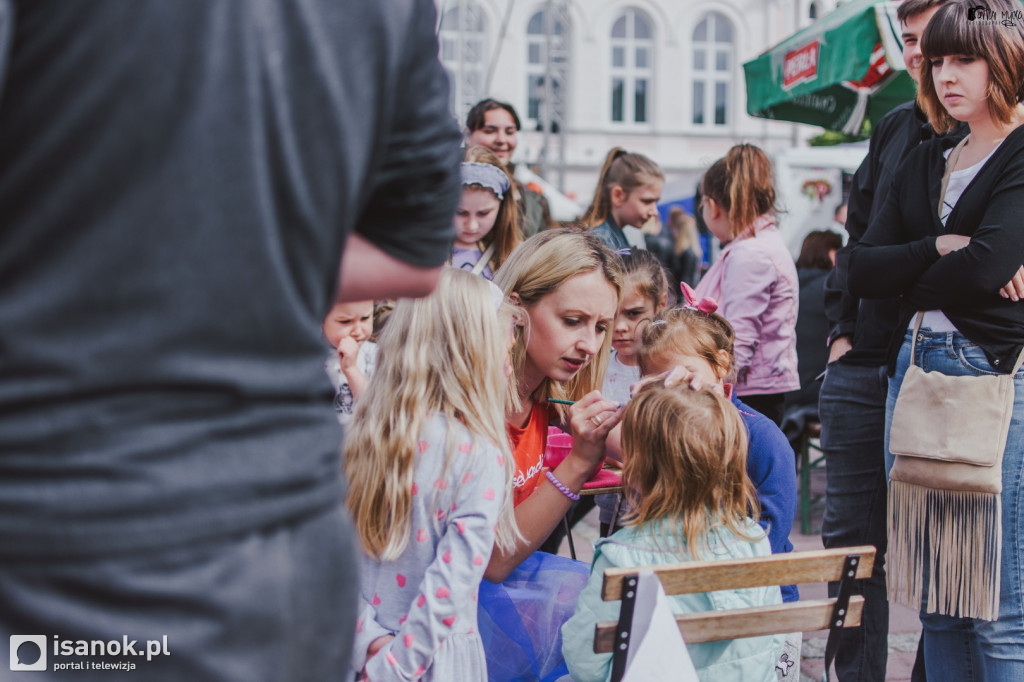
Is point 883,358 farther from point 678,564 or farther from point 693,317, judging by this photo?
point 678,564

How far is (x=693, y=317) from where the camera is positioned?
265 centimetres

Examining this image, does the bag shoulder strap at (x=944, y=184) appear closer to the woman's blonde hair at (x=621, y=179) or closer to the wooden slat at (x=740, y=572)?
the wooden slat at (x=740, y=572)

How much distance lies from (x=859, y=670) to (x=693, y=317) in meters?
1.19

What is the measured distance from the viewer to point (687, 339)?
8.47ft

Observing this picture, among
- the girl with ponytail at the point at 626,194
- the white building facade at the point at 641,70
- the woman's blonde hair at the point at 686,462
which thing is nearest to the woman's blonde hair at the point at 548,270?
the woman's blonde hair at the point at 686,462

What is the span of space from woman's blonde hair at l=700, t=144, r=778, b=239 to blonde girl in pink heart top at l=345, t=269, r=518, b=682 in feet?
7.10

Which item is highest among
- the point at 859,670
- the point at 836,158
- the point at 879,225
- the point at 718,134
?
the point at 718,134

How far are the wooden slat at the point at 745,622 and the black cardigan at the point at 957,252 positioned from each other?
857mm

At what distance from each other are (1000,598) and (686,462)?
3.03 feet

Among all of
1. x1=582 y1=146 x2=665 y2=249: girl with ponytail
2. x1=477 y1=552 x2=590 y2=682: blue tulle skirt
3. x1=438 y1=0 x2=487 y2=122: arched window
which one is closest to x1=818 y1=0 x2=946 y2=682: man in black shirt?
x1=477 y1=552 x2=590 y2=682: blue tulle skirt

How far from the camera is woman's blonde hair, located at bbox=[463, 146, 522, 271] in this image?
410 cm

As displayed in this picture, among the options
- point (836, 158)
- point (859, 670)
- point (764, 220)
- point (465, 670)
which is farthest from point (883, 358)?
point (836, 158)

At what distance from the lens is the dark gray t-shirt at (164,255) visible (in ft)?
2.60

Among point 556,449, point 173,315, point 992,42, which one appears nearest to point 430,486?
point 556,449
